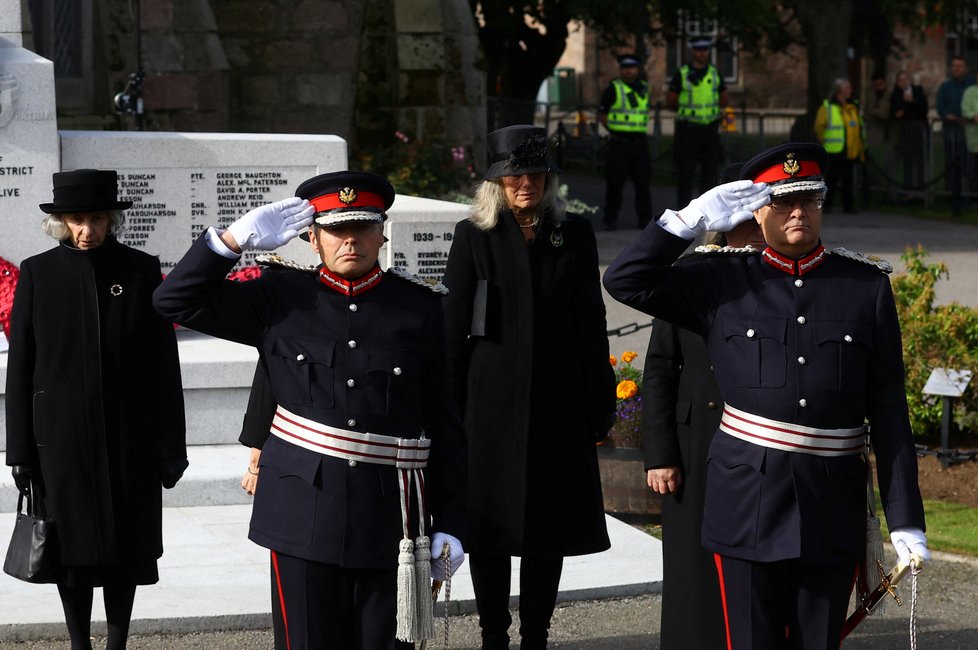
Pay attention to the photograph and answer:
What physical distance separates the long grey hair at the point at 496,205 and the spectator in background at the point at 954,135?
55.0ft

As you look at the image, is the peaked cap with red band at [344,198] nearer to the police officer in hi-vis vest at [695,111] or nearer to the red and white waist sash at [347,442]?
the red and white waist sash at [347,442]

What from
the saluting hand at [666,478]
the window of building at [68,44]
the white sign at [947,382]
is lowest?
the white sign at [947,382]

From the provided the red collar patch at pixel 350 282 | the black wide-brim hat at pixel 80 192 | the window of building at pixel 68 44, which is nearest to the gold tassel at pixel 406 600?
the red collar patch at pixel 350 282

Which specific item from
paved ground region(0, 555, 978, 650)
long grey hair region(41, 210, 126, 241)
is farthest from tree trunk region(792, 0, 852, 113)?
long grey hair region(41, 210, 126, 241)

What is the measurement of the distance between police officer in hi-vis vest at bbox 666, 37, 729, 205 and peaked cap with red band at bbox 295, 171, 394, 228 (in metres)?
15.5

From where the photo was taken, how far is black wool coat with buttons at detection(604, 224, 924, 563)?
15.3 ft

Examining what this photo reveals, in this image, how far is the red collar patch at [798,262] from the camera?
4762mm

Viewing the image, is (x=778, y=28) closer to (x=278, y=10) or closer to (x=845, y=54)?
(x=845, y=54)

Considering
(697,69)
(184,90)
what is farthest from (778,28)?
(184,90)

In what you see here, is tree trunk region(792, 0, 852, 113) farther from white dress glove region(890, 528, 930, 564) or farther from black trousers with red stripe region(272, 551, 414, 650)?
black trousers with red stripe region(272, 551, 414, 650)

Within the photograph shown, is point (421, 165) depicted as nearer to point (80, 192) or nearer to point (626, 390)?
point (626, 390)

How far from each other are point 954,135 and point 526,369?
17483 mm

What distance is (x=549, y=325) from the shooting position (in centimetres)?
589

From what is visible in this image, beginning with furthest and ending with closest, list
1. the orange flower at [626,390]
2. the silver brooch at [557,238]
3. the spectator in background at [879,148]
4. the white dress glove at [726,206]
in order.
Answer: the spectator in background at [879,148], the orange flower at [626,390], the silver brooch at [557,238], the white dress glove at [726,206]
